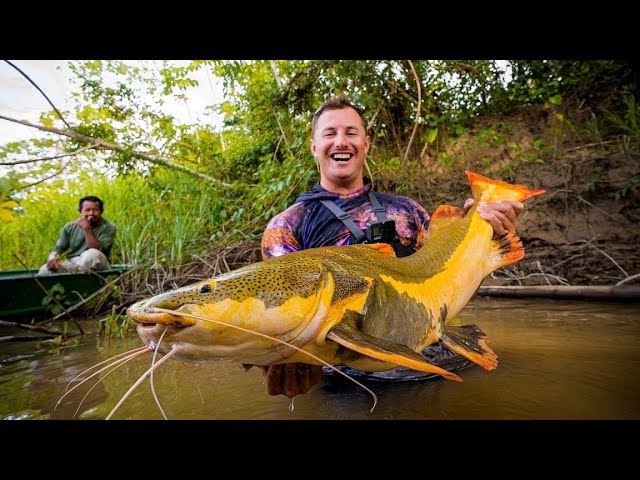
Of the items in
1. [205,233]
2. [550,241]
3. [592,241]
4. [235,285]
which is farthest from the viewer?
[205,233]

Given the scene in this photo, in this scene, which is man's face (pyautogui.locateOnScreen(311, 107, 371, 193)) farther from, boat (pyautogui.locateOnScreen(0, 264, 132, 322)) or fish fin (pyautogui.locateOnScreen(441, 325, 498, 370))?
boat (pyautogui.locateOnScreen(0, 264, 132, 322))

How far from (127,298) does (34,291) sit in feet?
3.05

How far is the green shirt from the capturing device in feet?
18.2

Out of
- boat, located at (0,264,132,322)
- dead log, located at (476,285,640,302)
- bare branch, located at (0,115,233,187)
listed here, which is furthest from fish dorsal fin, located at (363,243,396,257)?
bare branch, located at (0,115,233,187)

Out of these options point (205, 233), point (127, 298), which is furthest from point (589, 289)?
point (127, 298)

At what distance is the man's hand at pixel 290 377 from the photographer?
1464mm

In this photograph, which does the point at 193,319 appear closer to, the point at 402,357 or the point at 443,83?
the point at 402,357

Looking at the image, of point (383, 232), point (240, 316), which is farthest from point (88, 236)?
point (240, 316)

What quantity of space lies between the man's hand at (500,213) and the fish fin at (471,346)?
54 centimetres

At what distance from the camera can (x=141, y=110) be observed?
268 inches

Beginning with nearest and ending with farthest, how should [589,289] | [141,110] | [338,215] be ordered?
[338,215] < [589,289] < [141,110]

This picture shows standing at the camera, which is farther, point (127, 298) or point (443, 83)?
point (443, 83)

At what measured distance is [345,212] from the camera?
88.8 inches
